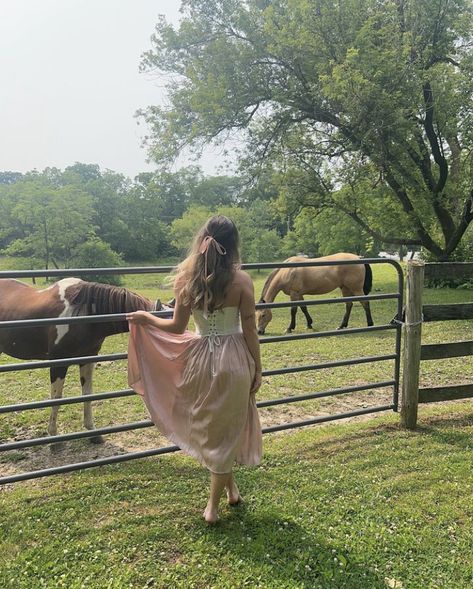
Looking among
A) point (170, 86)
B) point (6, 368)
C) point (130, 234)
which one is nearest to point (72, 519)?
point (6, 368)

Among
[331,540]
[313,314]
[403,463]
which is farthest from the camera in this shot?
[313,314]

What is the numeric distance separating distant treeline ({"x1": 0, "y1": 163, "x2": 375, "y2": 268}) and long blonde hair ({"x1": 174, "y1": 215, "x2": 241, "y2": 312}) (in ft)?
9.77

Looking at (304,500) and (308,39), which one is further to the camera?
(308,39)

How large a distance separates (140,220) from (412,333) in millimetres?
56164

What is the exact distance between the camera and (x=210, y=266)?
240 centimetres

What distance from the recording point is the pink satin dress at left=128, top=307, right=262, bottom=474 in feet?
8.27

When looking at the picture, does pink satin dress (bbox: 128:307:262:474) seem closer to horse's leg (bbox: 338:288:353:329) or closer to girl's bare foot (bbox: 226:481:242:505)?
girl's bare foot (bbox: 226:481:242:505)

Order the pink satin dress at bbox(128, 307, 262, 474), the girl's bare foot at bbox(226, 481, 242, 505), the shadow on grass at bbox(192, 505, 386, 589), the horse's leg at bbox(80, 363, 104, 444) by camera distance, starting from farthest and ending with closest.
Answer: the horse's leg at bbox(80, 363, 104, 444)
the girl's bare foot at bbox(226, 481, 242, 505)
the pink satin dress at bbox(128, 307, 262, 474)
the shadow on grass at bbox(192, 505, 386, 589)

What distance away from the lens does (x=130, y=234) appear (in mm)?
55188

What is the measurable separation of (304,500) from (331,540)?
413mm

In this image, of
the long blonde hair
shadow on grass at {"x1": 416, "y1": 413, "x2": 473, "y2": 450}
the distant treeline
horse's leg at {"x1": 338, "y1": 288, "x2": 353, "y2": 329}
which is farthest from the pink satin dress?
horse's leg at {"x1": 338, "y1": 288, "x2": 353, "y2": 329}

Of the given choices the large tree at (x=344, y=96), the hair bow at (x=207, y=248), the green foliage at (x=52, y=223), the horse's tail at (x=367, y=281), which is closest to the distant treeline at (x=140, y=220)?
the green foliage at (x=52, y=223)

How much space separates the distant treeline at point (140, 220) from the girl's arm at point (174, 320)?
106 inches

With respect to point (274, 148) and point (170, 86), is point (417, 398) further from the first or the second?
point (170, 86)
